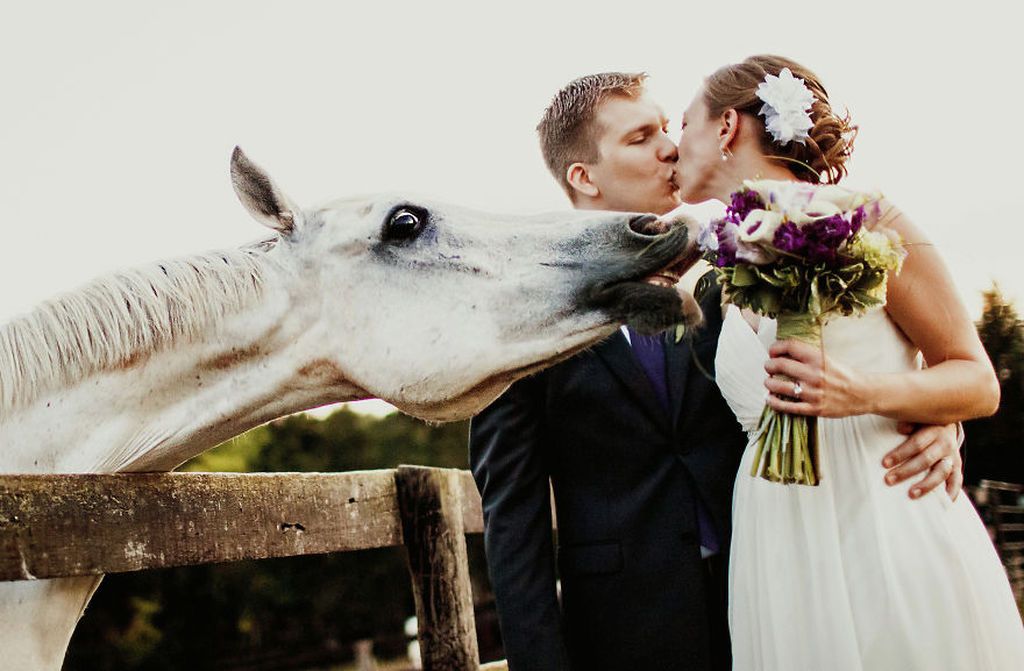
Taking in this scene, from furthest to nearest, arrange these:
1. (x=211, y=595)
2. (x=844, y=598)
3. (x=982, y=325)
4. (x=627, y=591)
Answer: (x=211, y=595)
(x=982, y=325)
(x=627, y=591)
(x=844, y=598)

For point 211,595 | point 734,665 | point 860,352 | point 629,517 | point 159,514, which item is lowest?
point 211,595

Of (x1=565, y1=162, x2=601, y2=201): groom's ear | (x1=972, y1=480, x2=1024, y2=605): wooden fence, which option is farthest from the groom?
(x1=972, y1=480, x2=1024, y2=605): wooden fence

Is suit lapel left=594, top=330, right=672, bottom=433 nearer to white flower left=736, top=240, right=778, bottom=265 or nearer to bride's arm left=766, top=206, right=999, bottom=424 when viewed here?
bride's arm left=766, top=206, right=999, bottom=424

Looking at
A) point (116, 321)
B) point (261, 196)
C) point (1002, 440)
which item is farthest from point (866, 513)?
point (1002, 440)

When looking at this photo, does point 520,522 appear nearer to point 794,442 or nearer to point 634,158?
point 794,442

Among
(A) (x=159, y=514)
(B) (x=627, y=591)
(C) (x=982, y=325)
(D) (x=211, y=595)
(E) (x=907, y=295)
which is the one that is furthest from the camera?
(D) (x=211, y=595)

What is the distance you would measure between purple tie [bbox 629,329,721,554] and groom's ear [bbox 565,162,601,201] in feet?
2.37

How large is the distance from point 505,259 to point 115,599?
70.9 feet

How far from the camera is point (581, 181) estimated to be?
132 inches

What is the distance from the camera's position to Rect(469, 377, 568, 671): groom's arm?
251 cm

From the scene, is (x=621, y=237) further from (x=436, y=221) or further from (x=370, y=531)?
(x=370, y=531)

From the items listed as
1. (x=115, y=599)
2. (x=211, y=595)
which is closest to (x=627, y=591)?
(x=115, y=599)

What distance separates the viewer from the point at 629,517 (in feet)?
8.54

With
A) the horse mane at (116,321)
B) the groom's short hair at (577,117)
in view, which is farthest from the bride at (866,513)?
the horse mane at (116,321)
